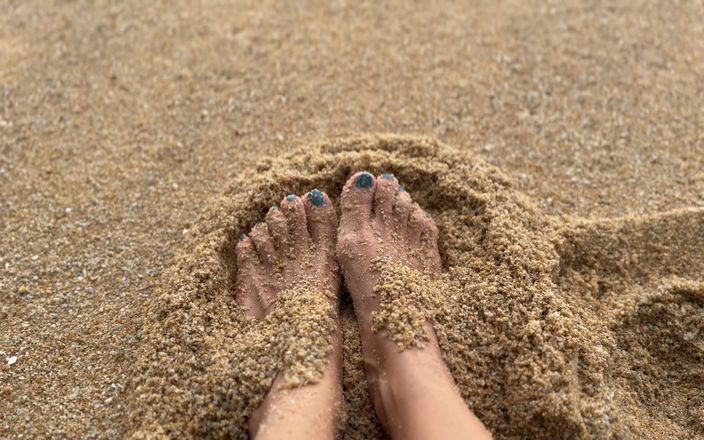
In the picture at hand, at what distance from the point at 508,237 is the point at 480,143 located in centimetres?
45

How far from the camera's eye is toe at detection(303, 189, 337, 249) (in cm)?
180

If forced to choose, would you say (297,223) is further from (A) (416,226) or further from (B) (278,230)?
(A) (416,226)

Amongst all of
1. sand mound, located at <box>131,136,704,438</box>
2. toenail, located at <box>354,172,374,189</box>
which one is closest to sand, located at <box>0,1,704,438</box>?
sand mound, located at <box>131,136,704,438</box>

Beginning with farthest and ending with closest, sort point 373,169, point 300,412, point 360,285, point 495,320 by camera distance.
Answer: point 373,169 < point 360,285 < point 495,320 < point 300,412

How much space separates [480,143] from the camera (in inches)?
80.7

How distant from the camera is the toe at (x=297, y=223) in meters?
1.79

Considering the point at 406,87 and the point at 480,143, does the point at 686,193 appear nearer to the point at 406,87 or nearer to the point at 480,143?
the point at 480,143

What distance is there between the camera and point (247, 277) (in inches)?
68.2

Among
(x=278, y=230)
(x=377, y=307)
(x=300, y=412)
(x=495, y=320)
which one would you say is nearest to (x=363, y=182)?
(x=278, y=230)

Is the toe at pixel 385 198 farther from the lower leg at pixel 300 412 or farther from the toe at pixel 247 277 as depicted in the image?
the lower leg at pixel 300 412

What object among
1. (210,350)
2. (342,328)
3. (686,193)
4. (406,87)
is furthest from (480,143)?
(210,350)

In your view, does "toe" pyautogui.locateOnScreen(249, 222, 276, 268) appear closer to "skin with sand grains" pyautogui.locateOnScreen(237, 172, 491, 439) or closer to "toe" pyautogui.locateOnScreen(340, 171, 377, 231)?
"skin with sand grains" pyautogui.locateOnScreen(237, 172, 491, 439)

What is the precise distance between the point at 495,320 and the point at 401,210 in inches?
16.7

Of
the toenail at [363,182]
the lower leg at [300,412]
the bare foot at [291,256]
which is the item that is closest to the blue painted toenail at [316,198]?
the bare foot at [291,256]
